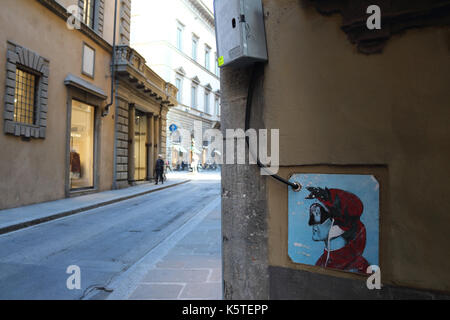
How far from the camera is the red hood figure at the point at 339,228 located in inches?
72.2

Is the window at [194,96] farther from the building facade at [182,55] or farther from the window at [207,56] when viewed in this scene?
the window at [207,56]

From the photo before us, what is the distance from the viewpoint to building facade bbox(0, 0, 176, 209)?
831 centimetres

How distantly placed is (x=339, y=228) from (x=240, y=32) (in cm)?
145

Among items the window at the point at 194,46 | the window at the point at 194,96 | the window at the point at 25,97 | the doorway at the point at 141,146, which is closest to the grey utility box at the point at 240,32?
the window at the point at 25,97

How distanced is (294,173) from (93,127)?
1241 cm

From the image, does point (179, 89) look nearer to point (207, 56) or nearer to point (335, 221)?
point (207, 56)

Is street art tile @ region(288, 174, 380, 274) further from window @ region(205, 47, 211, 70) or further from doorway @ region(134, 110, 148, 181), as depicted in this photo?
window @ region(205, 47, 211, 70)

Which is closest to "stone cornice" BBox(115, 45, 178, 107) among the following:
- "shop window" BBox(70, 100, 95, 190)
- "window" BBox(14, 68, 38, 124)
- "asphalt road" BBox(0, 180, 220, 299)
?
"shop window" BBox(70, 100, 95, 190)

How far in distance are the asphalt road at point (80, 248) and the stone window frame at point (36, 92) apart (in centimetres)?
304

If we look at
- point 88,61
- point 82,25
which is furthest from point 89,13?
point 88,61

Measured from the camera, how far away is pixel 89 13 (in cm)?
1241

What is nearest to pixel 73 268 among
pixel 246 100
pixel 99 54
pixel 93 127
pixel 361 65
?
pixel 246 100

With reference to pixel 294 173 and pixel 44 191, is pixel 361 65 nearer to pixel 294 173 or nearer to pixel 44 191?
pixel 294 173

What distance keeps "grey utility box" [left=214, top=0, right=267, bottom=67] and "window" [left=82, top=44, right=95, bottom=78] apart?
1132cm
